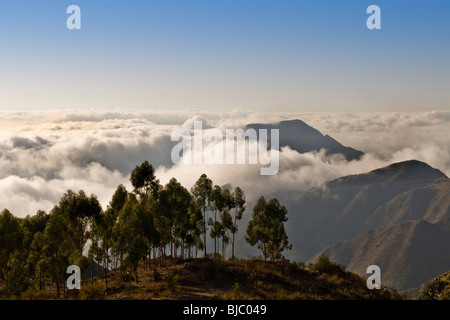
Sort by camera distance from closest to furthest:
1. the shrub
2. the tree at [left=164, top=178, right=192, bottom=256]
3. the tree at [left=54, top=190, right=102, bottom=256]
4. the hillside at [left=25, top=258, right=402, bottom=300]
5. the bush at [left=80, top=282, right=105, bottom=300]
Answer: the bush at [left=80, top=282, right=105, bottom=300] < the hillside at [left=25, top=258, right=402, bottom=300] < the tree at [left=54, top=190, right=102, bottom=256] < the shrub < the tree at [left=164, top=178, right=192, bottom=256]

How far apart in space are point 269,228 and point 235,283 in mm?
31590

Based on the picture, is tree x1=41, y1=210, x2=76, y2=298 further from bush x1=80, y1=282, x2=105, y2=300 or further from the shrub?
the shrub

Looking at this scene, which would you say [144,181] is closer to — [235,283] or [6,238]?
[6,238]

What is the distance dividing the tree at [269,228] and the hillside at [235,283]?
Answer: 47.6ft

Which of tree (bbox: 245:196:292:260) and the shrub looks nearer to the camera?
the shrub

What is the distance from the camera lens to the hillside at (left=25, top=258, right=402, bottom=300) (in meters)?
49.5

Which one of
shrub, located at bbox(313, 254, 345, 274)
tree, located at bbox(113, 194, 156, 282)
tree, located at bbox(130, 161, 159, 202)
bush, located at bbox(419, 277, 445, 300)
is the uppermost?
tree, located at bbox(130, 161, 159, 202)

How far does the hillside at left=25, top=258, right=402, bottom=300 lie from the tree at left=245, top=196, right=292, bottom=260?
14.5 metres

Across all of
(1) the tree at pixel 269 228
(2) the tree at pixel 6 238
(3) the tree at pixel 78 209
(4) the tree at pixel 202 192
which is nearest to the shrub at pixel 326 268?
(1) the tree at pixel 269 228

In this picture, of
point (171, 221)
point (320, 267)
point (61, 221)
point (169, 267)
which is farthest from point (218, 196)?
point (61, 221)

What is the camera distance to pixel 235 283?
183ft

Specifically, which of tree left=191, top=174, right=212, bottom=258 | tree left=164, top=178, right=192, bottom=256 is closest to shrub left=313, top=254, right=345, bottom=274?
tree left=191, top=174, right=212, bottom=258

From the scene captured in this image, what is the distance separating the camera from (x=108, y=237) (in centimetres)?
6262
